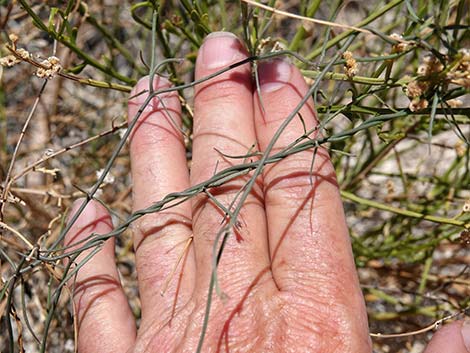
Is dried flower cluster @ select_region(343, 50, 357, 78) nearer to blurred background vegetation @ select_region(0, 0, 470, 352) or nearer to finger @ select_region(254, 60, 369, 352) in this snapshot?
blurred background vegetation @ select_region(0, 0, 470, 352)

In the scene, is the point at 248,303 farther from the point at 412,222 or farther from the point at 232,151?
the point at 412,222

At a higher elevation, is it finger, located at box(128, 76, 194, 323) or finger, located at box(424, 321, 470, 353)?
finger, located at box(128, 76, 194, 323)

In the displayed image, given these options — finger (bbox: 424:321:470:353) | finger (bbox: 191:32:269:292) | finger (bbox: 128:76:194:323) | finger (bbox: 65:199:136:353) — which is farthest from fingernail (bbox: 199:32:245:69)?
finger (bbox: 424:321:470:353)

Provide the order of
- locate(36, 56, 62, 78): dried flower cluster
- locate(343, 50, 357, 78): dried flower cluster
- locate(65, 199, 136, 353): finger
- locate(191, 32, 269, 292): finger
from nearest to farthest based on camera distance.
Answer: locate(343, 50, 357, 78): dried flower cluster, locate(36, 56, 62, 78): dried flower cluster, locate(191, 32, 269, 292): finger, locate(65, 199, 136, 353): finger

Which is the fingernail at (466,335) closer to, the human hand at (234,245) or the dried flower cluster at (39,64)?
the human hand at (234,245)

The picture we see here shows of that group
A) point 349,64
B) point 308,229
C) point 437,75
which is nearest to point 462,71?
point 437,75

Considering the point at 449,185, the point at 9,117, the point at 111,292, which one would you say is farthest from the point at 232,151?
the point at 9,117
